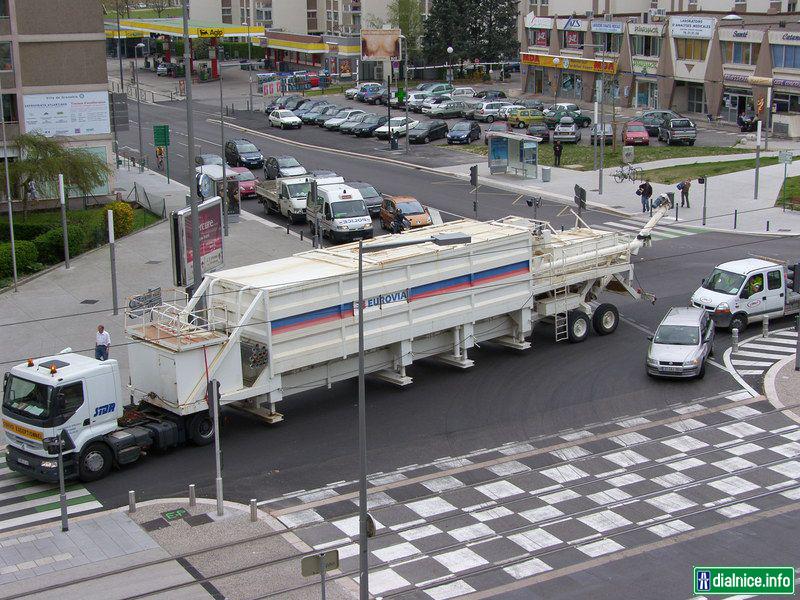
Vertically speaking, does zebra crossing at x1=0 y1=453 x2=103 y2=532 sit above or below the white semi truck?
below

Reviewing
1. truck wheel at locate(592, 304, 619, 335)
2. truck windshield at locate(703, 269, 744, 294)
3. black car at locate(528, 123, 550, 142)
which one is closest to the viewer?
truck wheel at locate(592, 304, 619, 335)

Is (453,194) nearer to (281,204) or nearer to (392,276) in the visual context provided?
(281,204)

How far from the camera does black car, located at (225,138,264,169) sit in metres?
62.8

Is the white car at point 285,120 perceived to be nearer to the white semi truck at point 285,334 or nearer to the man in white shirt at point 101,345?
the white semi truck at point 285,334

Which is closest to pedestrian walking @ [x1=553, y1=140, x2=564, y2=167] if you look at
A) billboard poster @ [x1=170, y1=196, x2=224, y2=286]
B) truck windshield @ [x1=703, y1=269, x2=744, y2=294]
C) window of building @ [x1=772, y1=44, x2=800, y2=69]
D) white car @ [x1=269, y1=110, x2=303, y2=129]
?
window of building @ [x1=772, y1=44, x2=800, y2=69]

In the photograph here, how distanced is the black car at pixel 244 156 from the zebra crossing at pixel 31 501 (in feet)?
133

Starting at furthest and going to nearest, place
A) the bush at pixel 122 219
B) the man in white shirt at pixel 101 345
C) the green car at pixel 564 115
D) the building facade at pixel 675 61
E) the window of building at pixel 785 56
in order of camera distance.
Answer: the green car at pixel 564 115 < the building facade at pixel 675 61 < the window of building at pixel 785 56 < the bush at pixel 122 219 < the man in white shirt at pixel 101 345

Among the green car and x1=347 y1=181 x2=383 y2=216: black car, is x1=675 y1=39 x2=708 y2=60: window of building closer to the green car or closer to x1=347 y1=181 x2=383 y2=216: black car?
the green car

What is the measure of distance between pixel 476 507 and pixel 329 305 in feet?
22.0

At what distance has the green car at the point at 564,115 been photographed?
7388 centimetres

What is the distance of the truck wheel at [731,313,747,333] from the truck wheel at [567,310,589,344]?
437 centimetres

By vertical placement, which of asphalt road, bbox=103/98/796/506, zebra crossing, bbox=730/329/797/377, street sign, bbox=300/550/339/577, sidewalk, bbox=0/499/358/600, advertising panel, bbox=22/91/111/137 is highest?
advertising panel, bbox=22/91/111/137

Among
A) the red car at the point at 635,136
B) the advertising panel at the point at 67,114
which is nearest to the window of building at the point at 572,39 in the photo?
the red car at the point at 635,136

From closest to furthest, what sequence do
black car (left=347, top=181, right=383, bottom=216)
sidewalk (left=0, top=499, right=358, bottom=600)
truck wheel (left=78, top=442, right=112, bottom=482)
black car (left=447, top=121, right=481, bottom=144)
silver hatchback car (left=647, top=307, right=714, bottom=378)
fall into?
sidewalk (left=0, top=499, right=358, bottom=600) → truck wheel (left=78, top=442, right=112, bottom=482) → silver hatchback car (left=647, top=307, right=714, bottom=378) → black car (left=347, top=181, right=383, bottom=216) → black car (left=447, top=121, right=481, bottom=144)
